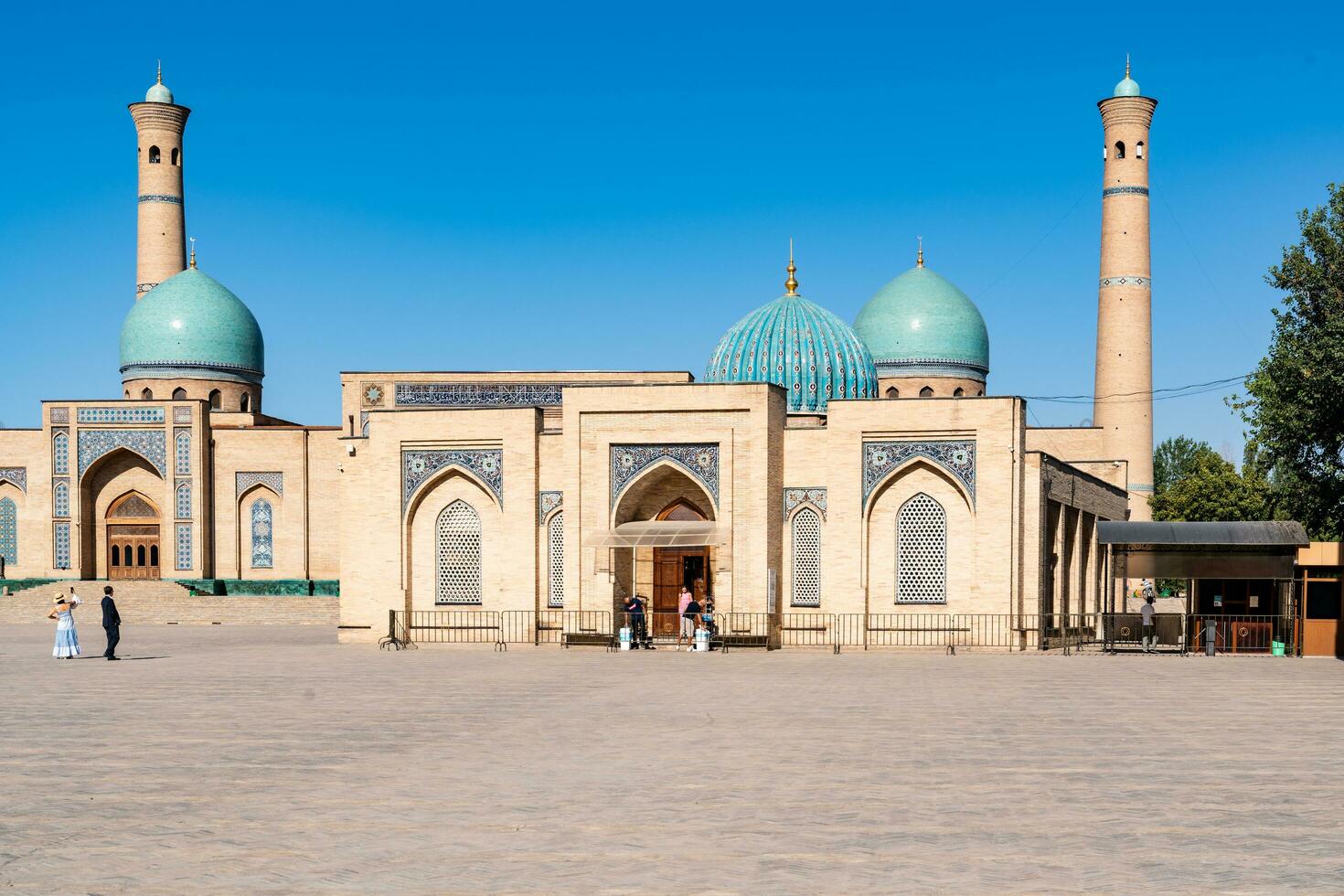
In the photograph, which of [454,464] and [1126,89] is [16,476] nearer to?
[454,464]

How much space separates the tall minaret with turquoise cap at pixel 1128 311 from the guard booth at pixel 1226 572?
50.1ft

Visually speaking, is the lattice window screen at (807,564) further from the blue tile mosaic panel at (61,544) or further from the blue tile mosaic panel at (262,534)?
the blue tile mosaic panel at (61,544)

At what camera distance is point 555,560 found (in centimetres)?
2780

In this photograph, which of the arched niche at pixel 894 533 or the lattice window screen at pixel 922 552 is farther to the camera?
the lattice window screen at pixel 922 552

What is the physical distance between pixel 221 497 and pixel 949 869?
130ft

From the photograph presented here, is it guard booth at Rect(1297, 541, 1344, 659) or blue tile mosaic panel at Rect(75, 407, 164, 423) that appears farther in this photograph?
blue tile mosaic panel at Rect(75, 407, 164, 423)

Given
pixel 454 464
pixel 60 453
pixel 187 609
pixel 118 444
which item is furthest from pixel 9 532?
pixel 454 464

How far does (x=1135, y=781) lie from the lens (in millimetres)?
10172

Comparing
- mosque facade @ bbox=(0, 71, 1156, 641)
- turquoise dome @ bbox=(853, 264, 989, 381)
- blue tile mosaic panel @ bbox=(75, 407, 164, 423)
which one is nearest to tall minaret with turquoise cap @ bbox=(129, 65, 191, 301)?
blue tile mosaic panel @ bbox=(75, 407, 164, 423)

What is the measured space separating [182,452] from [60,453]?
136 inches

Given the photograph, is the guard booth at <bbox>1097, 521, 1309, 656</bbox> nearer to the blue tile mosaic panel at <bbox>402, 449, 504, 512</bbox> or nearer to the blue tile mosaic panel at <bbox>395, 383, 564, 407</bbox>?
the blue tile mosaic panel at <bbox>402, 449, 504, 512</bbox>

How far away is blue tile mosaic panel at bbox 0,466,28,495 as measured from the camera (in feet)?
144

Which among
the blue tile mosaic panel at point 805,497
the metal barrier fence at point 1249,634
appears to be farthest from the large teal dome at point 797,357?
the metal barrier fence at point 1249,634

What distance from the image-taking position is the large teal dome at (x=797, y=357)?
32938 mm
